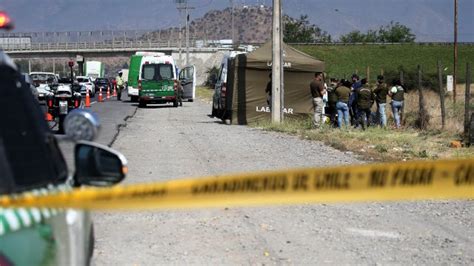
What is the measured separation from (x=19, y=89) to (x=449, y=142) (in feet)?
48.4

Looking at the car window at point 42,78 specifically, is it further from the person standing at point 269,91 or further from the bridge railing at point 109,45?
the bridge railing at point 109,45

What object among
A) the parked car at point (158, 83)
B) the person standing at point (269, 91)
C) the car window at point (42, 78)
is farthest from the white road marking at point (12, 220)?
the parked car at point (158, 83)

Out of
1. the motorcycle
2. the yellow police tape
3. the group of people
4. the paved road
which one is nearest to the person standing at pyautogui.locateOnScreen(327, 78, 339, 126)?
the group of people

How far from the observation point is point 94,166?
359 cm

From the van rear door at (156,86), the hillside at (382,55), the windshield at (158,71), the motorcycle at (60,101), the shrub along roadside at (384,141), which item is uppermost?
the hillside at (382,55)

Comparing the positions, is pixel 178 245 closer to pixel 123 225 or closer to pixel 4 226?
pixel 123 225

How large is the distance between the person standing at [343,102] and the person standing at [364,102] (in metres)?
0.37

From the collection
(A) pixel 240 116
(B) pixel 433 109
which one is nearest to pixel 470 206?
(A) pixel 240 116

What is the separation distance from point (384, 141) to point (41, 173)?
1453 centimetres

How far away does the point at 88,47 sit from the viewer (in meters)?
90.8

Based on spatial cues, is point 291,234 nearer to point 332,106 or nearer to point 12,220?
point 12,220

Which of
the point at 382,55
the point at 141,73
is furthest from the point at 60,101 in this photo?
the point at 382,55

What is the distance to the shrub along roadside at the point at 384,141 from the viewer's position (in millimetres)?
14797

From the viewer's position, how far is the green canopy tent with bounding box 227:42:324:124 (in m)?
24.1
